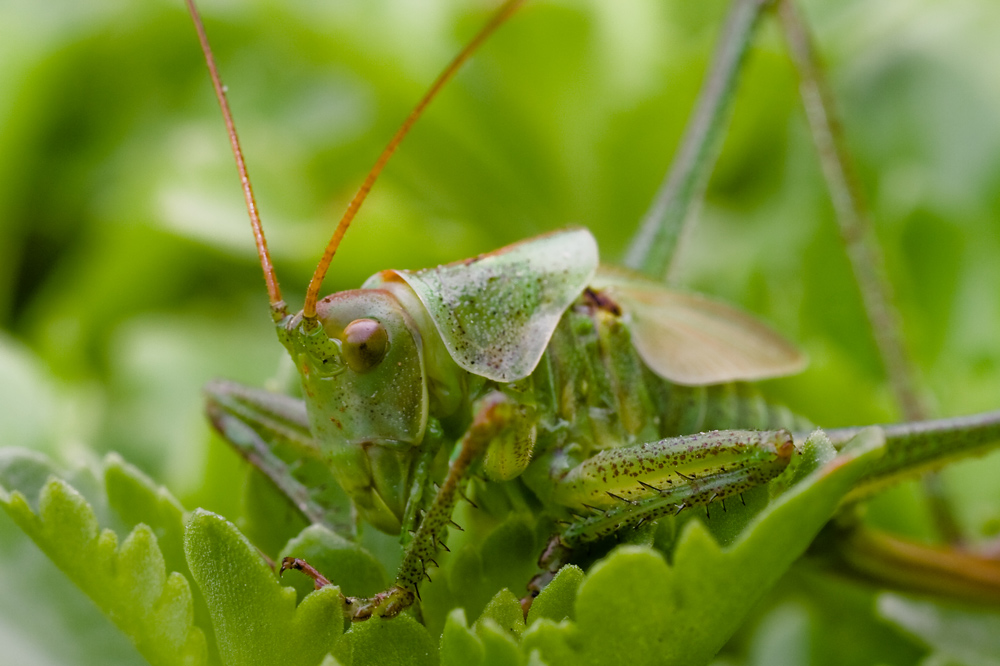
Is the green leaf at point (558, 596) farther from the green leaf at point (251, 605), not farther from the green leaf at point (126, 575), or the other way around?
the green leaf at point (126, 575)

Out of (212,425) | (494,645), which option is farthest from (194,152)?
(494,645)

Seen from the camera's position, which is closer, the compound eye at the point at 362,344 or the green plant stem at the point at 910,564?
the compound eye at the point at 362,344

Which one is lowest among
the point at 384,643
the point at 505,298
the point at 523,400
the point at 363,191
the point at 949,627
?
the point at 949,627

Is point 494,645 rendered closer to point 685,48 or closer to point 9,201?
point 685,48

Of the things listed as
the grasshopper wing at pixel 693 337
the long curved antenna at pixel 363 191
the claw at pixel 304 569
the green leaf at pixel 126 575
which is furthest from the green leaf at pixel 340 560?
the grasshopper wing at pixel 693 337

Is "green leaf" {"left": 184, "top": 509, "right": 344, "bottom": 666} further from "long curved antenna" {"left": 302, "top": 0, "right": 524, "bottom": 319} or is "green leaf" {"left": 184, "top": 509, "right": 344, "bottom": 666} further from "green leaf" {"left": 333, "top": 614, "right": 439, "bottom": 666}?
"long curved antenna" {"left": 302, "top": 0, "right": 524, "bottom": 319}

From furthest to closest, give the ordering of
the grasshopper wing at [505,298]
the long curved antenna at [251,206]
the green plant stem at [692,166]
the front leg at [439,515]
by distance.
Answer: the green plant stem at [692,166] → the grasshopper wing at [505,298] → the long curved antenna at [251,206] → the front leg at [439,515]

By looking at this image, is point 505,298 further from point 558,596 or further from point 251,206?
point 558,596

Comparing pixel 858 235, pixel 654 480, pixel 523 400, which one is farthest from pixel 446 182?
pixel 654 480
